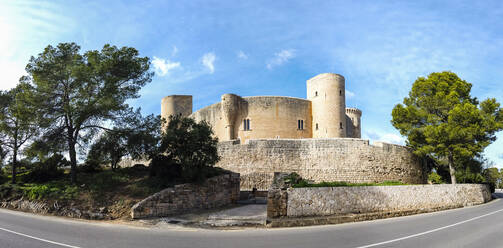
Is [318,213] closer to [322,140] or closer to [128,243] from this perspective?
[128,243]

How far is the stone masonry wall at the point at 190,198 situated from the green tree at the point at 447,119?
17247 millimetres

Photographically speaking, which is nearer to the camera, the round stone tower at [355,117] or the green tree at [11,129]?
the green tree at [11,129]

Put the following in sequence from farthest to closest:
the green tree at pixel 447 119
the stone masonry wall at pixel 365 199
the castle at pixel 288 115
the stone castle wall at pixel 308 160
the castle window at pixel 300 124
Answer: the castle window at pixel 300 124 < the castle at pixel 288 115 < the stone castle wall at pixel 308 160 < the green tree at pixel 447 119 < the stone masonry wall at pixel 365 199

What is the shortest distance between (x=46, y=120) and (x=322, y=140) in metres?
20.1

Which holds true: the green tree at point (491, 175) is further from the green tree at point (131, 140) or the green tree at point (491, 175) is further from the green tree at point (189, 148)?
the green tree at point (131, 140)

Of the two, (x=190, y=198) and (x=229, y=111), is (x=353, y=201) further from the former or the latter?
(x=229, y=111)

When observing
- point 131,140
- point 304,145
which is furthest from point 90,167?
point 304,145

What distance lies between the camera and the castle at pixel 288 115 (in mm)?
36281

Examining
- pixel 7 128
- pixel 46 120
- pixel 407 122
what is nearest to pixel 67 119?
pixel 46 120

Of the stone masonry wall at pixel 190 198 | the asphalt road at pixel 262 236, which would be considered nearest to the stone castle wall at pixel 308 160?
the stone masonry wall at pixel 190 198

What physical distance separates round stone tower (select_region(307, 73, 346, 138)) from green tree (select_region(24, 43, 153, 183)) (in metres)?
23.4

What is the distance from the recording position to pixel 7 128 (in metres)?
22.3

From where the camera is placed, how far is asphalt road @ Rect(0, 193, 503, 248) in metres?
→ 8.66

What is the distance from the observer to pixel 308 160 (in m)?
26.4
